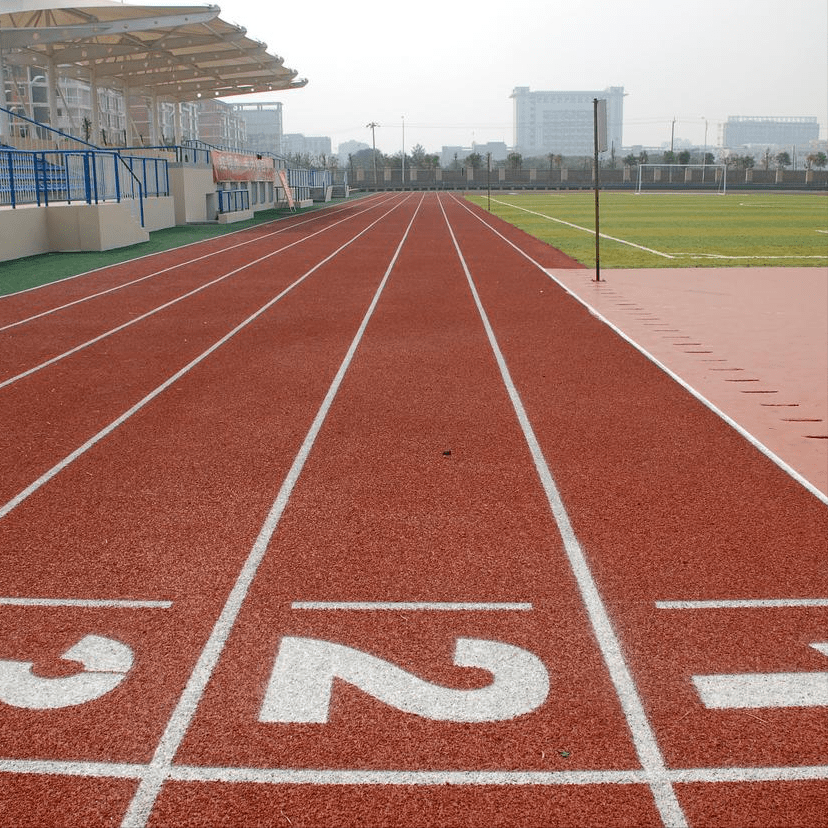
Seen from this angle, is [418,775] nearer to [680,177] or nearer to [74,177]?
[74,177]

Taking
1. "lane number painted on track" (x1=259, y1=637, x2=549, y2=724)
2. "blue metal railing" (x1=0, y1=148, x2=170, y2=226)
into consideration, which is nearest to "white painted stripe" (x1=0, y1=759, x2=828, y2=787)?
"lane number painted on track" (x1=259, y1=637, x2=549, y2=724)

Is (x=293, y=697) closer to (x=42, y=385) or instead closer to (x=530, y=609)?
(x=530, y=609)

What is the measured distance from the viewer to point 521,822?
317 cm

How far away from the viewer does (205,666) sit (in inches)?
165

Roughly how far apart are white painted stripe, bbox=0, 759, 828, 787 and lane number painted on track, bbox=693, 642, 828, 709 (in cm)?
44

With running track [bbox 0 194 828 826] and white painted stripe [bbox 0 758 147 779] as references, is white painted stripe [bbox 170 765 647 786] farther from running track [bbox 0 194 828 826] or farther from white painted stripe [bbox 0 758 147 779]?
white painted stripe [bbox 0 758 147 779]

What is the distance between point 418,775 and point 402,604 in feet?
4.64

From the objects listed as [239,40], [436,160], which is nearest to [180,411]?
[239,40]

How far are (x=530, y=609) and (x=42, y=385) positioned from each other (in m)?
6.96

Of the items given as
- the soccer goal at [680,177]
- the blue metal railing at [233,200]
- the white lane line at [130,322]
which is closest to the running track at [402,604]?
the white lane line at [130,322]

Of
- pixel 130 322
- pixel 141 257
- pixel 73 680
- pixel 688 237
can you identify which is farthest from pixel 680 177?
Answer: pixel 73 680

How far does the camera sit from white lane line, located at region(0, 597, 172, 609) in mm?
4770

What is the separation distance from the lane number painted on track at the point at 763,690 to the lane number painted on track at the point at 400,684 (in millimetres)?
710

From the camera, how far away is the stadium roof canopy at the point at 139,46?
34.0m
